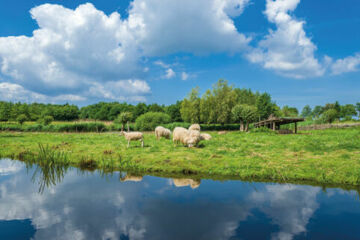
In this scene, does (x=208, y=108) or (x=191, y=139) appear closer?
(x=191, y=139)

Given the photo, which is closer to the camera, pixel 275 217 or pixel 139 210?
pixel 275 217

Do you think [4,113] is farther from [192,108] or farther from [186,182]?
[186,182]

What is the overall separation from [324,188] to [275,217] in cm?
438

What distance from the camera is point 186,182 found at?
35.2 ft

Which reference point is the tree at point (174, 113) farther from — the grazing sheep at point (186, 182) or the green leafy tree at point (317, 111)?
the green leafy tree at point (317, 111)

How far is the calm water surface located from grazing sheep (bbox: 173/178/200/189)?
0.05 meters

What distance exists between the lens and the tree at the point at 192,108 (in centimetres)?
5734

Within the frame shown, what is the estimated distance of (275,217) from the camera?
701 centimetres

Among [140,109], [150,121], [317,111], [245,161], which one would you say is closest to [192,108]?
[150,121]

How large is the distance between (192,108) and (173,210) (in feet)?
166

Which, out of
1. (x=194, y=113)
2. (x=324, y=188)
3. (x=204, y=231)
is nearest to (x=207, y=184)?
(x=204, y=231)

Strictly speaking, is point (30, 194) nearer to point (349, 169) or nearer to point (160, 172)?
point (160, 172)

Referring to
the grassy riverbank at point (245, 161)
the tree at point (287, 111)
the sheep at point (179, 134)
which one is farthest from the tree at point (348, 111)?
the sheep at point (179, 134)

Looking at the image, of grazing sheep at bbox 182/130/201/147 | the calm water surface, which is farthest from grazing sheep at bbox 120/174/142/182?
grazing sheep at bbox 182/130/201/147
